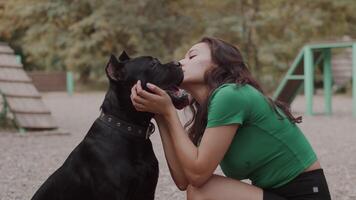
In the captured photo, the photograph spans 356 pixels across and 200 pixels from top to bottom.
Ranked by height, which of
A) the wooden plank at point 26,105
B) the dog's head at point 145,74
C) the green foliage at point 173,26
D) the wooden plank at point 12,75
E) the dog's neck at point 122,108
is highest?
the dog's head at point 145,74

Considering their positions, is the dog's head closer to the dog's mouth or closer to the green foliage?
the dog's mouth

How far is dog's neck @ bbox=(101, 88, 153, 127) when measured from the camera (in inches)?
140

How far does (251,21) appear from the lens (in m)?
21.7

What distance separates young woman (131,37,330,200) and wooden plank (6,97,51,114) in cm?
669

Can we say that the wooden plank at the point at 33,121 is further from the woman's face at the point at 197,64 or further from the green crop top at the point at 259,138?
the green crop top at the point at 259,138

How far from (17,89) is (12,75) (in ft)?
0.93

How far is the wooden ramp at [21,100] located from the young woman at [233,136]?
6754 mm

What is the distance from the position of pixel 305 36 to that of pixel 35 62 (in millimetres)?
16841

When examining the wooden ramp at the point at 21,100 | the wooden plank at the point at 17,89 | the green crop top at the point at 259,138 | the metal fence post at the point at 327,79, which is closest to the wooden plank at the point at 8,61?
the wooden ramp at the point at 21,100

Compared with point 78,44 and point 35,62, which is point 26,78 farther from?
point 35,62

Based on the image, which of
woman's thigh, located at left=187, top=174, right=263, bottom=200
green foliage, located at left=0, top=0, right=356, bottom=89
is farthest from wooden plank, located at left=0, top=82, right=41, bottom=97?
green foliage, located at left=0, top=0, right=356, bottom=89

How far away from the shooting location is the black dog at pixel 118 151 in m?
3.42

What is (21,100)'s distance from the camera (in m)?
10.1

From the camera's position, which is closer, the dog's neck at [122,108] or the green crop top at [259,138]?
the green crop top at [259,138]
